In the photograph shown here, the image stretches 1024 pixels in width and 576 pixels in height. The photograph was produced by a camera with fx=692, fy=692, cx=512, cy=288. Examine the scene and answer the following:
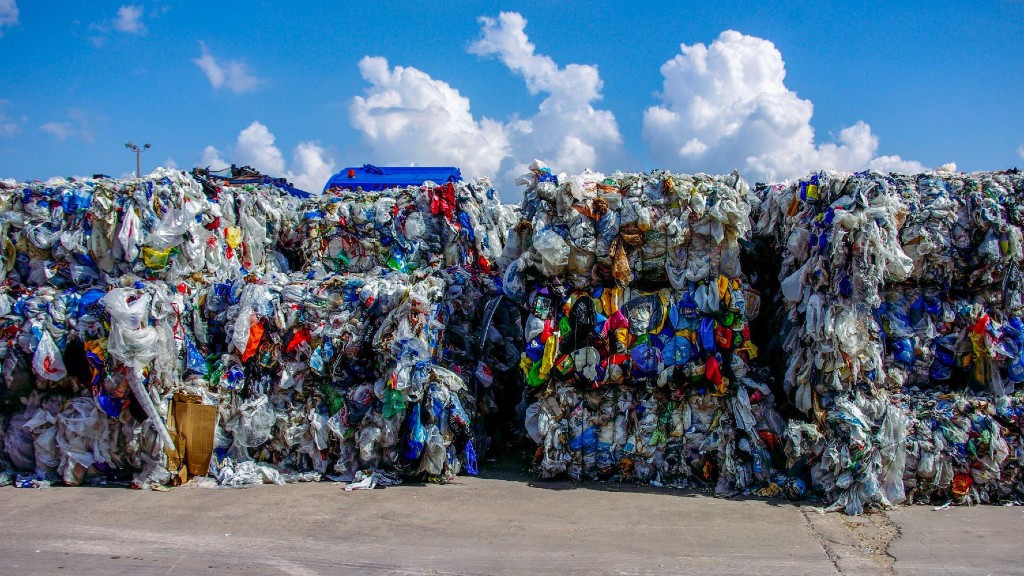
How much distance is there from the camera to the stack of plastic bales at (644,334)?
5.60 m

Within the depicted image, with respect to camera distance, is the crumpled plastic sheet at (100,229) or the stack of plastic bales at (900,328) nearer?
the stack of plastic bales at (900,328)

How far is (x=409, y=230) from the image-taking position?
737 cm

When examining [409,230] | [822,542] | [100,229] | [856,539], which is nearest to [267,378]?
[100,229]

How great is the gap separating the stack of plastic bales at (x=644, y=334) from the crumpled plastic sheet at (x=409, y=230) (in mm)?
1595

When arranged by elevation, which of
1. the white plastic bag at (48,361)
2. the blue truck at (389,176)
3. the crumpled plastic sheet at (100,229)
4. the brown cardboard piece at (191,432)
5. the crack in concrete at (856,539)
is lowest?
the crack in concrete at (856,539)

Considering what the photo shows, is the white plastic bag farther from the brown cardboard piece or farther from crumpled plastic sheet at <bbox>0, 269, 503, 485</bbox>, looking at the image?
the brown cardboard piece

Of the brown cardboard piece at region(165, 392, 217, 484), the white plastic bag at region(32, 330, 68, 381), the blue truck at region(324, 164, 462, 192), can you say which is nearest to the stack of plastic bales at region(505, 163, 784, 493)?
the brown cardboard piece at region(165, 392, 217, 484)

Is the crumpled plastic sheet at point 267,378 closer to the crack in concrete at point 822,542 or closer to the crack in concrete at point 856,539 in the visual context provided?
the crack in concrete at point 822,542

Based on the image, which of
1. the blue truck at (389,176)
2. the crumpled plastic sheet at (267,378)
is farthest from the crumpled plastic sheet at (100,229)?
→ the blue truck at (389,176)

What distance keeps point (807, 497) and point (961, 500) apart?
3.63 ft

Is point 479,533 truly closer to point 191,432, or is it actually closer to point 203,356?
point 191,432

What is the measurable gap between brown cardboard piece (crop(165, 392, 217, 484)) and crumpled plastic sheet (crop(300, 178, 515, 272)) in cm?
212

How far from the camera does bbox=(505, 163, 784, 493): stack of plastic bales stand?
5602 millimetres

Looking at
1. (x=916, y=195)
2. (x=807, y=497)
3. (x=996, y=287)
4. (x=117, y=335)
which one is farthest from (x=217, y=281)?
(x=996, y=287)
